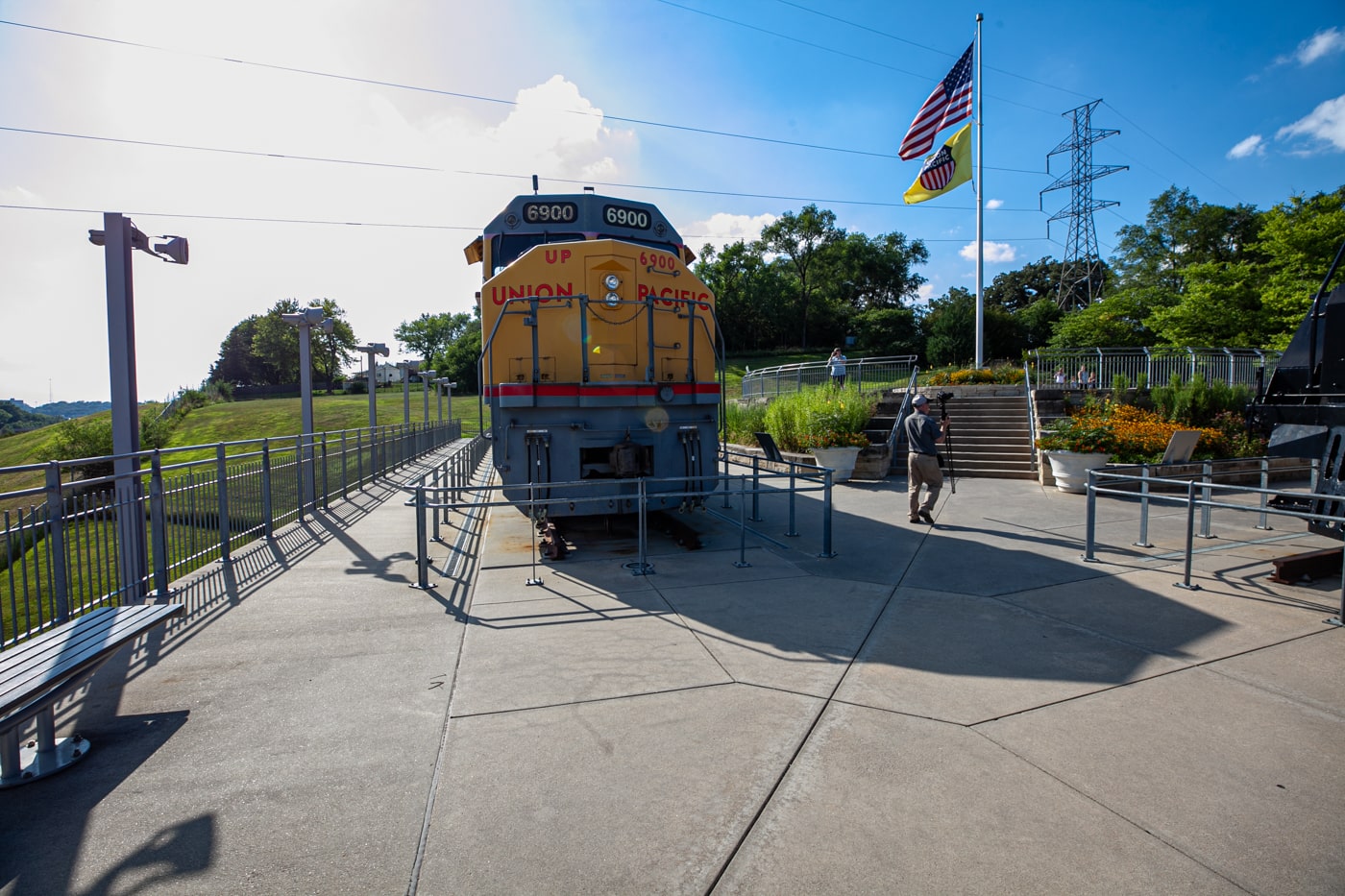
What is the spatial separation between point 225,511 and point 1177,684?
877 centimetres

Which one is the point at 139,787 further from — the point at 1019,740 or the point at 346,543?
the point at 346,543

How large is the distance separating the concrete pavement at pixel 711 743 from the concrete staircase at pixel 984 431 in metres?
8.49

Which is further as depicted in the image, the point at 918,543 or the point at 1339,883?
the point at 918,543

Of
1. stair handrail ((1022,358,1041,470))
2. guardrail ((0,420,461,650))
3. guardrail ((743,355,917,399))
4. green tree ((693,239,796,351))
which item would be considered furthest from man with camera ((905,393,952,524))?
green tree ((693,239,796,351))

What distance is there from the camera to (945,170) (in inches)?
808

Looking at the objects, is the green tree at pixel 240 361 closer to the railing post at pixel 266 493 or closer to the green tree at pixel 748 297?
the green tree at pixel 748 297

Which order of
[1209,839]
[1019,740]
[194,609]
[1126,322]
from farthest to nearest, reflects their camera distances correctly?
[1126,322] < [194,609] < [1019,740] < [1209,839]

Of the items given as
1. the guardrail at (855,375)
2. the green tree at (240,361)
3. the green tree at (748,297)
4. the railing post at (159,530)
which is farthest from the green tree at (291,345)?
the railing post at (159,530)

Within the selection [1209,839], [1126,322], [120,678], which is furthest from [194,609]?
[1126,322]

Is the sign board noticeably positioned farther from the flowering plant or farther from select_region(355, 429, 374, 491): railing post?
select_region(355, 429, 374, 491): railing post

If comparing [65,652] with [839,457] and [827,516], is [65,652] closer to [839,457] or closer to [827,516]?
[827,516]

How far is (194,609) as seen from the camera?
573 cm

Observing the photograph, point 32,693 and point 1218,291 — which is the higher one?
point 1218,291

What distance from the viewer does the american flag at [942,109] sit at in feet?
63.4
